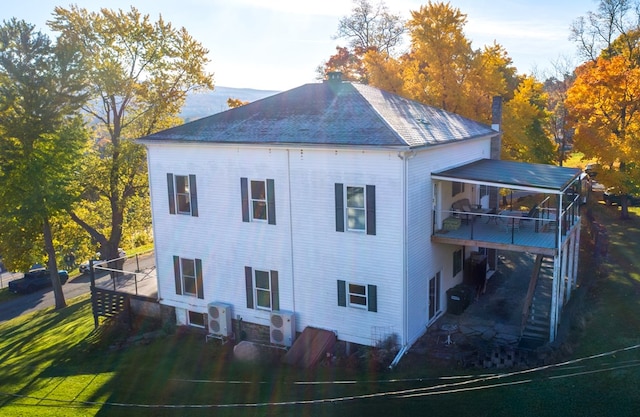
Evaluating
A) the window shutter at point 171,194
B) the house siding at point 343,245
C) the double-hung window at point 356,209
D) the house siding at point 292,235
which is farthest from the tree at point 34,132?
the double-hung window at point 356,209

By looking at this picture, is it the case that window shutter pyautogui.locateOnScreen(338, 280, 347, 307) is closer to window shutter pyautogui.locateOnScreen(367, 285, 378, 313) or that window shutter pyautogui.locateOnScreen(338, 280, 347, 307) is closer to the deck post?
window shutter pyautogui.locateOnScreen(367, 285, 378, 313)

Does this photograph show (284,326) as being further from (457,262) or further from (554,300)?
(554,300)

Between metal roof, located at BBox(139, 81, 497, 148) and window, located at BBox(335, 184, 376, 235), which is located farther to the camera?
metal roof, located at BBox(139, 81, 497, 148)

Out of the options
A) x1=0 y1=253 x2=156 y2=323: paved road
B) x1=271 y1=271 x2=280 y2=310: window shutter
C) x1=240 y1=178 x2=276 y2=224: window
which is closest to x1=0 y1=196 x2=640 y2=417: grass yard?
x1=271 y1=271 x2=280 y2=310: window shutter

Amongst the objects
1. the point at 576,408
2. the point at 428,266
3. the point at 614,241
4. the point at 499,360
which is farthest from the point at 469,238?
the point at 614,241

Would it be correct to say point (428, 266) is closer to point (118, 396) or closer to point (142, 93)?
point (118, 396)

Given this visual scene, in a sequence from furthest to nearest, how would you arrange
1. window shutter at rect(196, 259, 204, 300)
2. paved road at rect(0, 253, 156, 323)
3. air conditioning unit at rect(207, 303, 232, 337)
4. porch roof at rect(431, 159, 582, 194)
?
paved road at rect(0, 253, 156, 323), window shutter at rect(196, 259, 204, 300), air conditioning unit at rect(207, 303, 232, 337), porch roof at rect(431, 159, 582, 194)

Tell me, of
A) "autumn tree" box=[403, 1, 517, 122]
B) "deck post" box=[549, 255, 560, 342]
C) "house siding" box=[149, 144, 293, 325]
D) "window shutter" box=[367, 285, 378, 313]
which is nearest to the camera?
"deck post" box=[549, 255, 560, 342]
